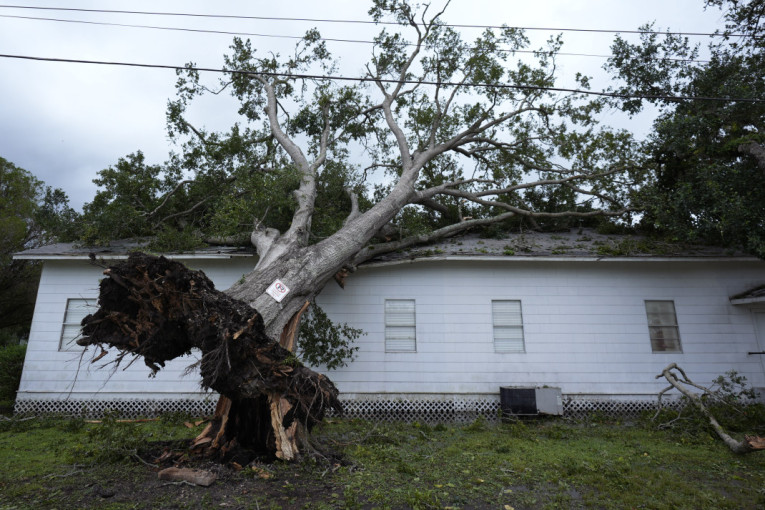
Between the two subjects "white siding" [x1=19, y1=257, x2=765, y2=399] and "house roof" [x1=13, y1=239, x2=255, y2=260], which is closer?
"white siding" [x1=19, y1=257, x2=765, y2=399]

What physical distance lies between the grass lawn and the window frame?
9.46ft

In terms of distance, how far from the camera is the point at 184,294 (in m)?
4.83

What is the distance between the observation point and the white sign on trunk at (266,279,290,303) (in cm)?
617

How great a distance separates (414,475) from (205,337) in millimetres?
2885

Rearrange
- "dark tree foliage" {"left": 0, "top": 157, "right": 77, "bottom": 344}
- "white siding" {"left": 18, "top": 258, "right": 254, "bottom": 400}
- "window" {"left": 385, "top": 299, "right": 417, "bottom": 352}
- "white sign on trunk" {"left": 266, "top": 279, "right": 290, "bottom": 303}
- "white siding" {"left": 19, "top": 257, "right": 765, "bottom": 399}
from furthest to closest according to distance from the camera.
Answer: "dark tree foliage" {"left": 0, "top": 157, "right": 77, "bottom": 344}, "window" {"left": 385, "top": 299, "right": 417, "bottom": 352}, "white siding" {"left": 19, "top": 257, "right": 765, "bottom": 399}, "white siding" {"left": 18, "top": 258, "right": 254, "bottom": 400}, "white sign on trunk" {"left": 266, "top": 279, "right": 290, "bottom": 303}

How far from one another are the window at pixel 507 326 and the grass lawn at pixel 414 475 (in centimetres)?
257

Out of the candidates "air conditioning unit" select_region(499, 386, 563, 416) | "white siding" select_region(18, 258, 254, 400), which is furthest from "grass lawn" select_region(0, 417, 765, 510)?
"white siding" select_region(18, 258, 254, 400)

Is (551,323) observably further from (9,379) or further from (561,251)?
(9,379)

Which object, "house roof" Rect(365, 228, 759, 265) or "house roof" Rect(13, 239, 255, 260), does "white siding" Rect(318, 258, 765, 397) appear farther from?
"house roof" Rect(13, 239, 255, 260)

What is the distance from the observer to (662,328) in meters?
10.3

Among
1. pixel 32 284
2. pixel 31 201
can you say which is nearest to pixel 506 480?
pixel 32 284

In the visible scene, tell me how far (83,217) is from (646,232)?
15114mm

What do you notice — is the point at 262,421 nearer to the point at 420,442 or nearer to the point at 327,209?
the point at 420,442

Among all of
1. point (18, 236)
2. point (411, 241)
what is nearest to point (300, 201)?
point (411, 241)
